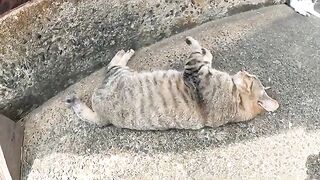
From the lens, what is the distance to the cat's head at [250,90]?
1864 millimetres

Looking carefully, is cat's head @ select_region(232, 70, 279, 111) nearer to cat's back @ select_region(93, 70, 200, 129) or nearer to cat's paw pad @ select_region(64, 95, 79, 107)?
cat's back @ select_region(93, 70, 200, 129)

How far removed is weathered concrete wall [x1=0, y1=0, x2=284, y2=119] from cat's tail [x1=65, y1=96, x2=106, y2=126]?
0.31ft

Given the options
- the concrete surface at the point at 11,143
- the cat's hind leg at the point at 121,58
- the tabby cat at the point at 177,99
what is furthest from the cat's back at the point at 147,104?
the concrete surface at the point at 11,143

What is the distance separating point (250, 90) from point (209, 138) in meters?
0.22

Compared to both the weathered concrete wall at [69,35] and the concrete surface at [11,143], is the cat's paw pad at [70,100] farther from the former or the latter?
the concrete surface at [11,143]

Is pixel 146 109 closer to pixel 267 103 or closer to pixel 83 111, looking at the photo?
pixel 83 111

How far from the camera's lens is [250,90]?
189 centimetres

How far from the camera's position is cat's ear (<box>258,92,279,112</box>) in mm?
1835

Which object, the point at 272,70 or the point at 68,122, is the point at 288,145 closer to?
the point at 272,70

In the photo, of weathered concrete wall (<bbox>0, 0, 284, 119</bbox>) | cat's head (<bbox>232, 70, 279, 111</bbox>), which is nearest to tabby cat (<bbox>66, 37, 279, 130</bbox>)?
cat's head (<bbox>232, 70, 279, 111</bbox>)

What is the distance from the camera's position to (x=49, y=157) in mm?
1788

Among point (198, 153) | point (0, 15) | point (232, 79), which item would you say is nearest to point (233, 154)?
point (198, 153)

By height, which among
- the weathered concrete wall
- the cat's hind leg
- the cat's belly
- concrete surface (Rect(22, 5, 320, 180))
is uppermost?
the weathered concrete wall

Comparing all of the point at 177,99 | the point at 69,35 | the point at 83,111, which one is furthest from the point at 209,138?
the point at 69,35
